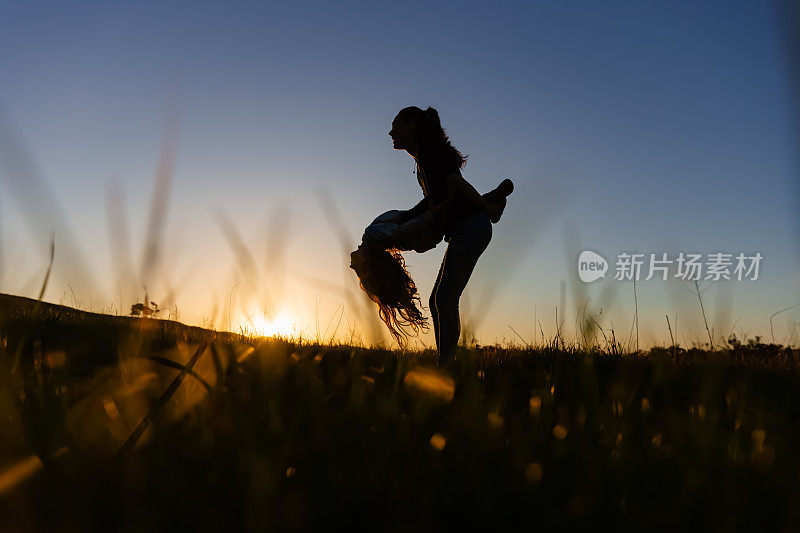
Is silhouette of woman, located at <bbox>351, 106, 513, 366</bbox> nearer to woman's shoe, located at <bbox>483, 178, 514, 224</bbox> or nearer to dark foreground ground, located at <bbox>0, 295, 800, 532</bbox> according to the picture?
woman's shoe, located at <bbox>483, 178, 514, 224</bbox>

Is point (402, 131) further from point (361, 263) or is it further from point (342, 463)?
point (342, 463)

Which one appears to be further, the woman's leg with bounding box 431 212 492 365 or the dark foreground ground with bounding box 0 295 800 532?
the woman's leg with bounding box 431 212 492 365

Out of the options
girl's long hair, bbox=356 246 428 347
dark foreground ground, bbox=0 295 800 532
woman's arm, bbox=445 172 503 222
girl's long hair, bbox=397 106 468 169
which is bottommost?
dark foreground ground, bbox=0 295 800 532

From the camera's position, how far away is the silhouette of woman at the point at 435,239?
15.0 feet

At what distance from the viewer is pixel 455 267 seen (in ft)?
15.1

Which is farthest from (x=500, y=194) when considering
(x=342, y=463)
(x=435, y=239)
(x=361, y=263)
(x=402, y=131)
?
(x=342, y=463)

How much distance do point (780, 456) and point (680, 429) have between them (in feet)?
0.67

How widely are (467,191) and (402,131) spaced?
2.74ft

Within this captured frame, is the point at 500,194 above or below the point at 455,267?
above

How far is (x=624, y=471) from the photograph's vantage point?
1.02 metres

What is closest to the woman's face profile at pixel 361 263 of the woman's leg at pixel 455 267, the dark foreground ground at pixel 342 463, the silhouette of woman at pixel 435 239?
the silhouette of woman at pixel 435 239

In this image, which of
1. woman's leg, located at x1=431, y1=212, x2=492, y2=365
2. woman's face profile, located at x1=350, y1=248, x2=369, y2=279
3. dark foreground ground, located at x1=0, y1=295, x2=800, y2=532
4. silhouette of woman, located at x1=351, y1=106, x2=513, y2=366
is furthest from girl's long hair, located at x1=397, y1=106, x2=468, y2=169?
dark foreground ground, located at x1=0, y1=295, x2=800, y2=532

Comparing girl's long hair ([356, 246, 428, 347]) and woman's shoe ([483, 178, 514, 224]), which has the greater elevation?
woman's shoe ([483, 178, 514, 224])

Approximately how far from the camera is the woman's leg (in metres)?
4.58
